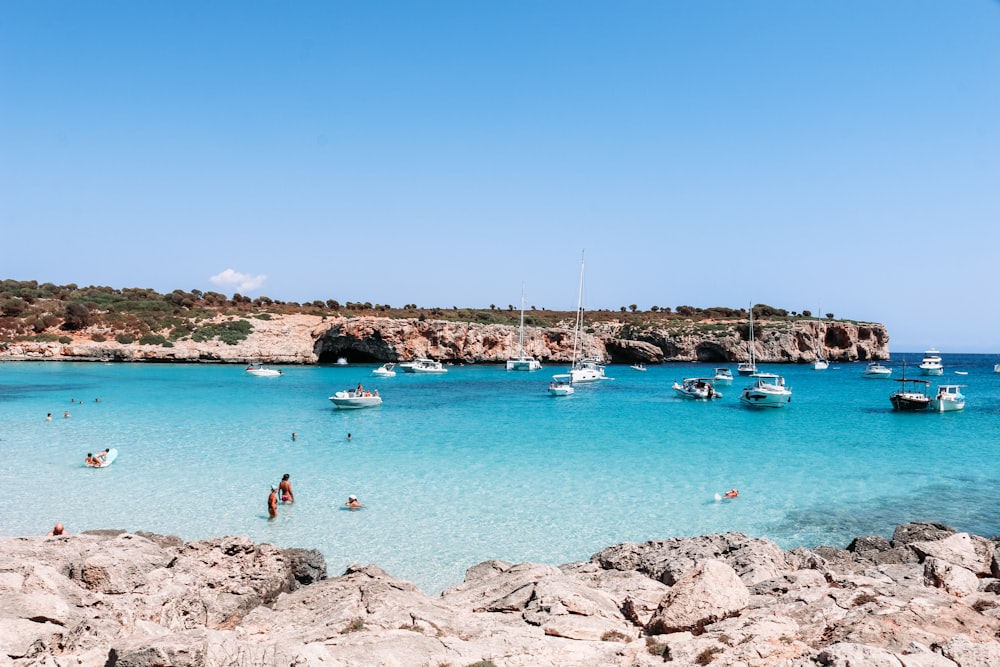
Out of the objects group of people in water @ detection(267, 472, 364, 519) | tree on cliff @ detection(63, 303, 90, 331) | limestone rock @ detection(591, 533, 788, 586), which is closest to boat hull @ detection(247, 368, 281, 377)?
tree on cliff @ detection(63, 303, 90, 331)

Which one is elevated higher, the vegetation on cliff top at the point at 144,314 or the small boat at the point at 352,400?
the vegetation on cliff top at the point at 144,314

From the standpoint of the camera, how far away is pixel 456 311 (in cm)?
10956

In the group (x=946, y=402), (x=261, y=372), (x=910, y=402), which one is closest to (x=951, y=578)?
(x=910, y=402)

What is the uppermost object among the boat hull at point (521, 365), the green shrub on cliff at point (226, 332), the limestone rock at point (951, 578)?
the green shrub on cliff at point (226, 332)

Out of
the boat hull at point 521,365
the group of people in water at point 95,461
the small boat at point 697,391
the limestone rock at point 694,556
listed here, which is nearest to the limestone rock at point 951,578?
the limestone rock at point 694,556

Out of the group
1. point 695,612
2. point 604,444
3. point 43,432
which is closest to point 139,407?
point 43,432

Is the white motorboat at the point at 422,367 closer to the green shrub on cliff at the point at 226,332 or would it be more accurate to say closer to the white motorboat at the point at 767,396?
the green shrub on cliff at the point at 226,332

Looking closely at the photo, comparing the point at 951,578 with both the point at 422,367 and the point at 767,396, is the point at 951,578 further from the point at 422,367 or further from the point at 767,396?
the point at 422,367

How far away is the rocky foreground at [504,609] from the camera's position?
5793 mm

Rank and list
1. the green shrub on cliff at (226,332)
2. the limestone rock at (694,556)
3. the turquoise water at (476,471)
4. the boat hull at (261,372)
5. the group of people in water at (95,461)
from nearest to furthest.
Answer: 1. the limestone rock at (694,556)
2. the turquoise water at (476,471)
3. the group of people in water at (95,461)
4. the boat hull at (261,372)
5. the green shrub on cliff at (226,332)

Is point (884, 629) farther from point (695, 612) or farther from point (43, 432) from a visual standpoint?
point (43, 432)

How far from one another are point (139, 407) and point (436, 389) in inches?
854

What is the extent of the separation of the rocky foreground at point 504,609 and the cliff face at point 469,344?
205ft

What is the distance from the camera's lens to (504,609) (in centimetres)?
859
